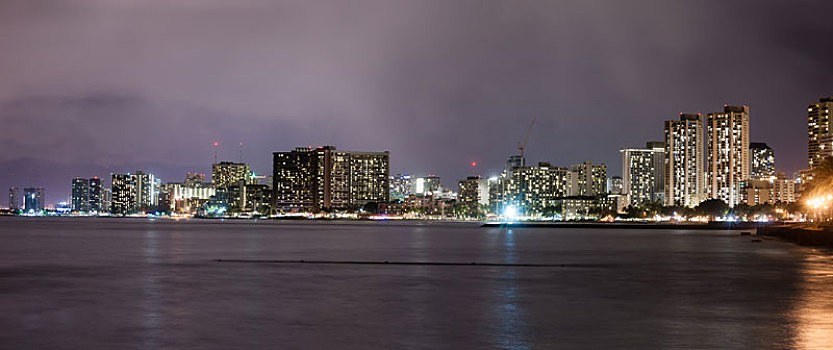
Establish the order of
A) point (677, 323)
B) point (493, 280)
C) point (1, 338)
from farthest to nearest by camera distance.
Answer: point (493, 280), point (677, 323), point (1, 338)

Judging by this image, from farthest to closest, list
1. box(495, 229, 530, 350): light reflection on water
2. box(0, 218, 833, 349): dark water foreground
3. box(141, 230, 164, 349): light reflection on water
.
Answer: box(141, 230, 164, 349): light reflection on water → box(0, 218, 833, 349): dark water foreground → box(495, 229, 530, 350): light reflection on water

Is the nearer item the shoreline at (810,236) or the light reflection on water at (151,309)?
the light reflection on water at (151,309)

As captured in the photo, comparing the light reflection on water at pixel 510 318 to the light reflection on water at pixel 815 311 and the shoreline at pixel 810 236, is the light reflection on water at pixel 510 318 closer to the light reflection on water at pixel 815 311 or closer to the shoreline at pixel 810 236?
the light reflection on water at pixel 815 311

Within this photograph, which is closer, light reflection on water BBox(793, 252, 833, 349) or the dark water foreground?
light reflection on water BBox(793, 252, 833, 349)

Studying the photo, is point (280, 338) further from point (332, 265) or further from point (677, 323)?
point (332, 265)

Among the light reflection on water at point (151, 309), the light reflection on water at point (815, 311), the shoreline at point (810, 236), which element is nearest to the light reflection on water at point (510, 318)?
the light reflection on water at point (815, 311)

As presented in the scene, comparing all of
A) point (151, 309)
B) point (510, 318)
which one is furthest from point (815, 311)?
point (151, 309)

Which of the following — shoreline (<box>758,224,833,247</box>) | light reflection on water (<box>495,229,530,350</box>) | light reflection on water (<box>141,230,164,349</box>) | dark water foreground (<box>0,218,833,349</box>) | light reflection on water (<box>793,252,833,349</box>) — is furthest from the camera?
shoreline (<box>758,224,833,247</box>)

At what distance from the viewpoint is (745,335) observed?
20.8 meters

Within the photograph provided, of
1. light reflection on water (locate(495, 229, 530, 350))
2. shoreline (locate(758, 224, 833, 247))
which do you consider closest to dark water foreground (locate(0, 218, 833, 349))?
light reflection on water (locate(495, 229, 530, 350))

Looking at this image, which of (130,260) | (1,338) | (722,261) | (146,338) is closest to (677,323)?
(146,338)

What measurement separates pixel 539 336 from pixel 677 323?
492 cm

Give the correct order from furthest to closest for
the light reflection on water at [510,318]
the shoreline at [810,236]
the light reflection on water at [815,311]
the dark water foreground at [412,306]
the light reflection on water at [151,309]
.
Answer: the shoreline at [810,236] < the light reflection on water at [151,309] < the dark water foreground at [412,306] < the light reflection on water at [510,318] < the light reflection on water at [815,311]

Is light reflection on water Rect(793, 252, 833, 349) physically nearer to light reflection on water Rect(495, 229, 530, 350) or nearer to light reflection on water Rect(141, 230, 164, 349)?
light reflection on water Rect(495, 229, 530, 350)
